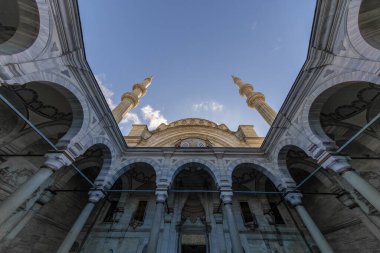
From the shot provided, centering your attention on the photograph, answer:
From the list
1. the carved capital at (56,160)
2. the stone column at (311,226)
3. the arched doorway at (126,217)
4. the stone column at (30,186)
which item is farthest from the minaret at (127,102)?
the stone column at (311,226)

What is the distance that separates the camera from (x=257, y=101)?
1777 centimetres

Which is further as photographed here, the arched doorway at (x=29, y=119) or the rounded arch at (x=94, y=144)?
the arched doorway at (x=29, y=119)

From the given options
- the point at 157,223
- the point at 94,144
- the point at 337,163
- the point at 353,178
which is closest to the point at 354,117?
the point at 337,163

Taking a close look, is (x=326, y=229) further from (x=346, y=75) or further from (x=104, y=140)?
(x=104, y=140)

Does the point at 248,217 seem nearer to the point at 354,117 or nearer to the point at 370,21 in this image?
the point at 354,117

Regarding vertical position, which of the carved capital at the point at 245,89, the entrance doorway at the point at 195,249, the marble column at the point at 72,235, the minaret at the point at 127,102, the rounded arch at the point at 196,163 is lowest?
the marble column at the point at 72,235

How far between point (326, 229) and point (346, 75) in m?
8.48

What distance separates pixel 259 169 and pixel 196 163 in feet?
11.7

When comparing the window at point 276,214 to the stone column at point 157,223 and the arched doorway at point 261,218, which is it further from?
the stone column at point 157,223

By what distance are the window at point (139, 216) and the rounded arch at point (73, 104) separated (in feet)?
19.9

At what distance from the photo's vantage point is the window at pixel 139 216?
10.1 m

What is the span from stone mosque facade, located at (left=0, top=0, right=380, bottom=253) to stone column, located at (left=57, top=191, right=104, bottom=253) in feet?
0.14

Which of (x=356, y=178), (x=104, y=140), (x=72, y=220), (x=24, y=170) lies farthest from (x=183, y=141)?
(x=356, y=178)

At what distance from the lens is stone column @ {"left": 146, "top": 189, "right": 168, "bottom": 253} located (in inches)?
266
